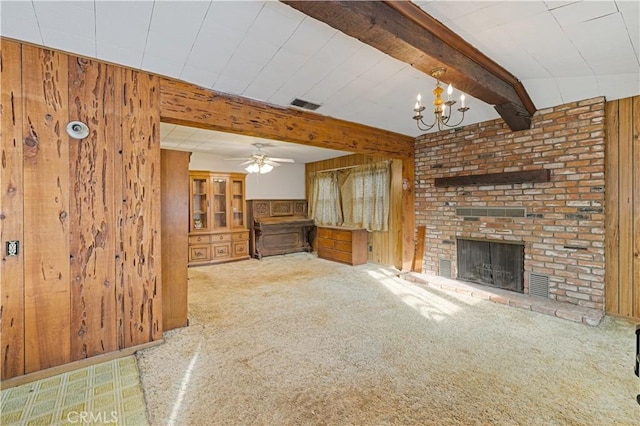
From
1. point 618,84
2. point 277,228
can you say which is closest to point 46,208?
point 277,228

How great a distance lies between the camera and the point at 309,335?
2.69m

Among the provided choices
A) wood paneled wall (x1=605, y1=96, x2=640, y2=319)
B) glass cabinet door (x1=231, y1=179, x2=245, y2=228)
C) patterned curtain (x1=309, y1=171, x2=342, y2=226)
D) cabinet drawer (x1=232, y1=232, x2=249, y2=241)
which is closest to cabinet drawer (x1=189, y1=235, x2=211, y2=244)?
cabinet drawer (x1=232, y1=232, x2=249, y2=241)

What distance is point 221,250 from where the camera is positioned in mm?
6191

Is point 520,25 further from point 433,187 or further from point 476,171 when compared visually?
point 433,187

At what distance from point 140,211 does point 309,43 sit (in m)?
2.04

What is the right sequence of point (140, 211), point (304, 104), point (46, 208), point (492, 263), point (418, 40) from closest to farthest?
point (418, 40) → point (46, 208) → point (140, 211) → point (304, 104) → point (492, 263)

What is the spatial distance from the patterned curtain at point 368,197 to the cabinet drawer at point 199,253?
10.4 feet

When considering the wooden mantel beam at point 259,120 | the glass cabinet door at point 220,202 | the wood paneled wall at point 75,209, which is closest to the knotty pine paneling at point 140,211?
the wood paneled wall at point 75,209

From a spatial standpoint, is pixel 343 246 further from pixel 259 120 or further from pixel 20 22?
pixel 20 22

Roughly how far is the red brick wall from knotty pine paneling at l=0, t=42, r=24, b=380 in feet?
16.2

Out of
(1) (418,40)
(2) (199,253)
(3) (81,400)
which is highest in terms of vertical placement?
(1) (418,40)

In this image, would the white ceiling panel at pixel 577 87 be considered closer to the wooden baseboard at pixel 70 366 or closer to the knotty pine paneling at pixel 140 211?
the knotty pine paneling at pixel 140 211

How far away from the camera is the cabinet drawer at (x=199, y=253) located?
5836mm

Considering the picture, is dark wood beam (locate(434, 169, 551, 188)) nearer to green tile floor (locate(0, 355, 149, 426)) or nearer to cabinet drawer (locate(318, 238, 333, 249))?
cabinet drawer (locate(318, 238, 333, 249))
